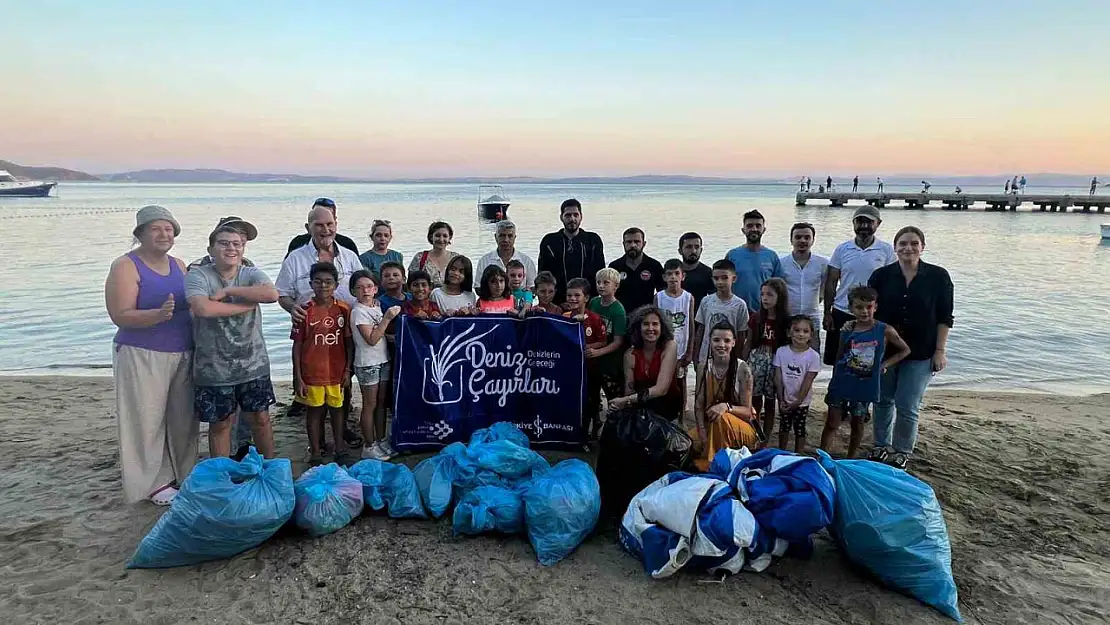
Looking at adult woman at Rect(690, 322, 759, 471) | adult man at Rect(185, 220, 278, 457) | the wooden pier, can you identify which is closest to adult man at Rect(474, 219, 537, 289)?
adult woman at Rect(690, 322, 759, 471)

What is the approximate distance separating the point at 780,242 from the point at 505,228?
25.5 meters

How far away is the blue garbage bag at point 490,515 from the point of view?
380cm

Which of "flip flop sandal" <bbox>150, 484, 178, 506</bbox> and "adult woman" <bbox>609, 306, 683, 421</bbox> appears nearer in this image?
"flip flop sandal" <bbox>150, 484, 178, 506</bbox>

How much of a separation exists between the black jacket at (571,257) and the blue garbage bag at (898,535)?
138 inches

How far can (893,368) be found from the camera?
4914mm

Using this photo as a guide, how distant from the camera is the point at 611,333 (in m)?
5.38

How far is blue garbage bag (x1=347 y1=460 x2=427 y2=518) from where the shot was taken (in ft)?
13.2

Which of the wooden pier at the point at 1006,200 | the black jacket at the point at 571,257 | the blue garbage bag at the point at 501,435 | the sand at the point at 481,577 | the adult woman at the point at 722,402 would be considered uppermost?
the wooden pier at the point at 1006,200

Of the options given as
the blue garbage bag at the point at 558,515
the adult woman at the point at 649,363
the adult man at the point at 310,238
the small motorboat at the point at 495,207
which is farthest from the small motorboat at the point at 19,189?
the blue garbage bag at the point at 558,515

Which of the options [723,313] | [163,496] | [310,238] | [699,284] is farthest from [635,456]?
[310,238]

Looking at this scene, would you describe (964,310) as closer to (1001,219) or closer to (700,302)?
(700,302)

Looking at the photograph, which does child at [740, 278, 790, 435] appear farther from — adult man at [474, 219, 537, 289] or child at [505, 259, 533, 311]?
adult man at [474, 219, 537, 289]

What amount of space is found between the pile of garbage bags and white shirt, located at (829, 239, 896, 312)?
2.59 m

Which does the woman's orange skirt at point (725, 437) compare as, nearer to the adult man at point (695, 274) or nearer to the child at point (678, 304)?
the child at point (678, 304)
